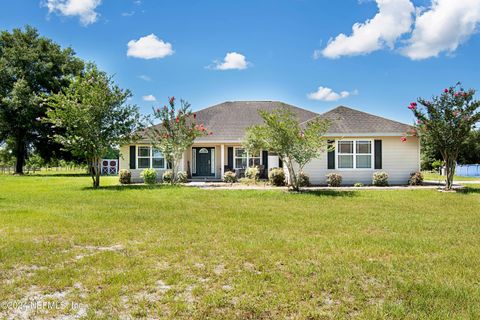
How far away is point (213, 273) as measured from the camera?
4.82 metres

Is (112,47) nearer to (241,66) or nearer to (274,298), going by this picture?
(241,66)

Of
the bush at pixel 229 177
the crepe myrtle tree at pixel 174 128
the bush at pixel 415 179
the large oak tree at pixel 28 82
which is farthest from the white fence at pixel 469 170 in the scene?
the large oak tree at pixel 28 82

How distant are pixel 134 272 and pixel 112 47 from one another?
1715 centimetres

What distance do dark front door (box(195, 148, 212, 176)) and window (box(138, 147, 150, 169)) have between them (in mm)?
3299

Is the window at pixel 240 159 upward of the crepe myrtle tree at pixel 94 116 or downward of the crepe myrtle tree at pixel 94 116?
downward

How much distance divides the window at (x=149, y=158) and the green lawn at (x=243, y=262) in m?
12.6

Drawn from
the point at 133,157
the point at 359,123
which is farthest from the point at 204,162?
the point at 359,123

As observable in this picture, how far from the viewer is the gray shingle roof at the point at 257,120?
19109mm

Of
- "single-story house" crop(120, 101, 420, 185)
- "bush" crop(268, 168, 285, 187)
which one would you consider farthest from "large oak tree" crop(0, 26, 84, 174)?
"bush" crop(268, 168, 285, 187)

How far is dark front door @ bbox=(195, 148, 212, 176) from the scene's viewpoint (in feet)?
81.1

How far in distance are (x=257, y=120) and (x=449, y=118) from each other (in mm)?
13172

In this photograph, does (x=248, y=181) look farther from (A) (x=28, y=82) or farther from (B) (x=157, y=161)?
(A) (x=28, y=82)

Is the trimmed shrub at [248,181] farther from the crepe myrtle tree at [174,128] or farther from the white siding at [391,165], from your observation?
the crepe myrtle tree at [174,128]

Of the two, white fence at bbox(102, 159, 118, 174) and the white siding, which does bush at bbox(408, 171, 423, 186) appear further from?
white fence at bbox(102, 159, 118, 174)
